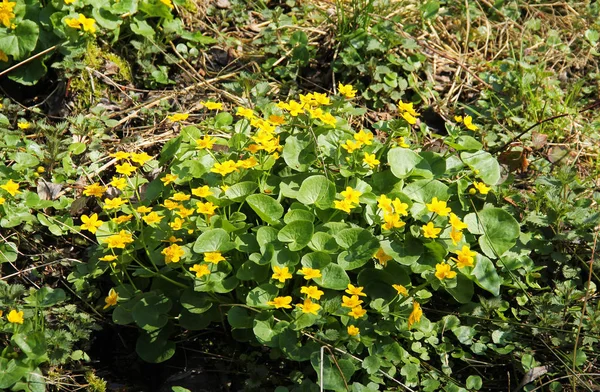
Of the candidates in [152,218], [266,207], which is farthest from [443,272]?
[152,218]

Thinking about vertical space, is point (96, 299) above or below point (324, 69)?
below

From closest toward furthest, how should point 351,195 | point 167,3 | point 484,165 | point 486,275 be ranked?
point 351,195, point 486,275, point 484,165, point 167,3

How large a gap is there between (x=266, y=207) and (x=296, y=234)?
18 centimetres

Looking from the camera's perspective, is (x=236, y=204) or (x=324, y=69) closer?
(x=236, y=204)

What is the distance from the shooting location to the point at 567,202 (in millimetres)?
2744

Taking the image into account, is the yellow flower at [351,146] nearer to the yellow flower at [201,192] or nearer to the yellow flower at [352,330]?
the yellow flower at [201,192]

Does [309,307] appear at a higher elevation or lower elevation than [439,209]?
lower

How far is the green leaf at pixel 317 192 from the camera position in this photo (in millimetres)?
2424

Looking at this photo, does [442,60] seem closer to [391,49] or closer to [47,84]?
[391,49]

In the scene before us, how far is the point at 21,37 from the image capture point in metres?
3.28

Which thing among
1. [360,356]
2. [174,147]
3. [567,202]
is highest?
[174,147]

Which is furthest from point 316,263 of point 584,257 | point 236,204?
point 584,257

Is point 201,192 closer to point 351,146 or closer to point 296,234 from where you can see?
point 296,234

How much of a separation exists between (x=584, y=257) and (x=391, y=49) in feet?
5.25
